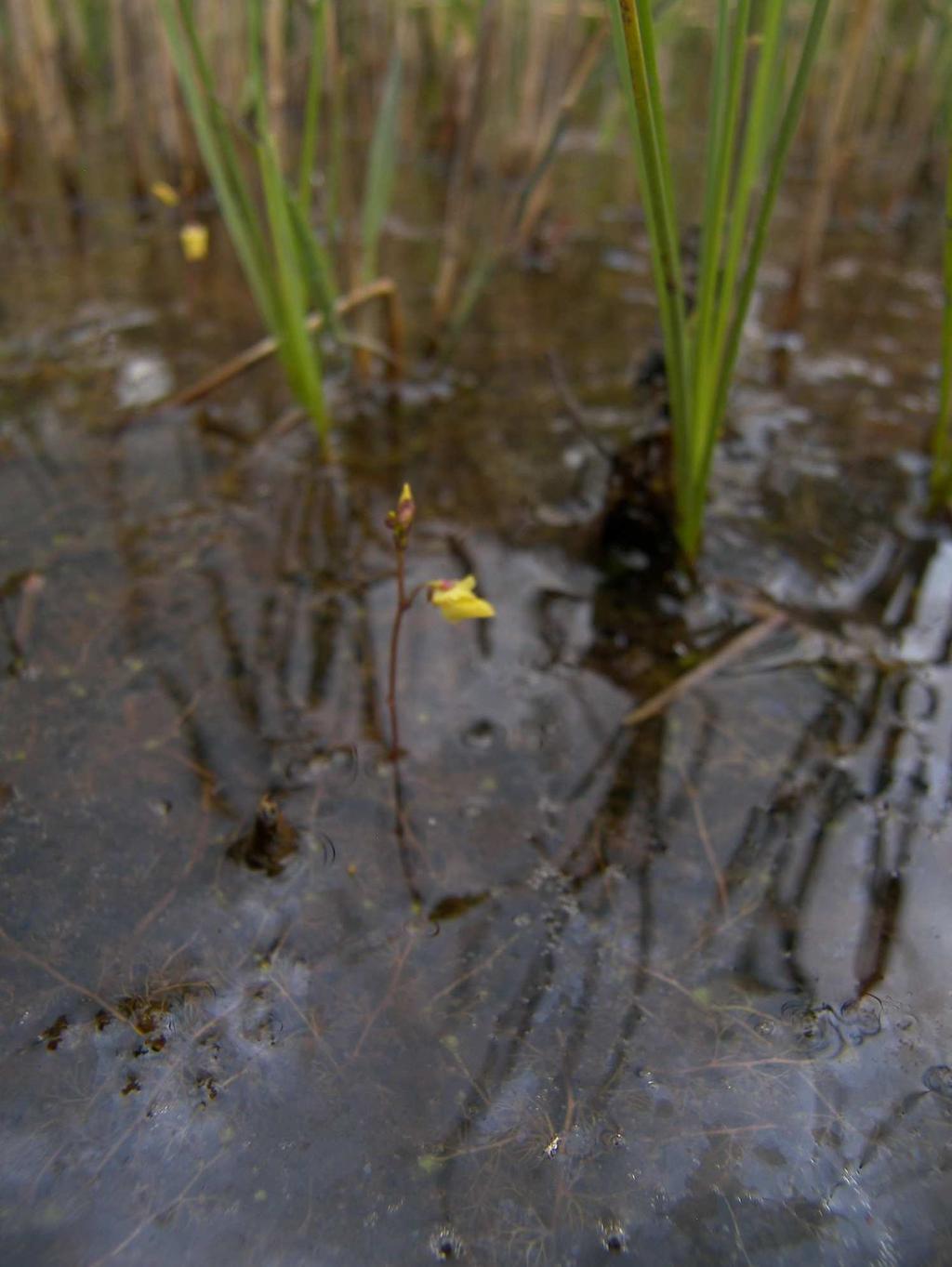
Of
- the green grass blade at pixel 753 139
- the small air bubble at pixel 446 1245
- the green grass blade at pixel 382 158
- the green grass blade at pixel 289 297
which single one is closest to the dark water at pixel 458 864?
the small air bubble at pixel 446 1245

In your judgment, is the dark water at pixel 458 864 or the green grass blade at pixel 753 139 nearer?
the dark water at pixel 458 864

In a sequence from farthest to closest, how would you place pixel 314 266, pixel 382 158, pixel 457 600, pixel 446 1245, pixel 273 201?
pixel 382 158 < pixel 314 266 < pixel 273 201 < pixel 457 600 < pixel 446 1245

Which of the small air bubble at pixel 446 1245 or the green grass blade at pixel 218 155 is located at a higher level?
the green grass blade at pixel 218 155

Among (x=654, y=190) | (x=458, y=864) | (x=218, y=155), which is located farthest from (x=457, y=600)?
(x=218, y=155)

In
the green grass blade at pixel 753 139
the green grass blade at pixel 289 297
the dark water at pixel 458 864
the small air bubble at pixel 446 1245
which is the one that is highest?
the green grass blade at pixel 753 139

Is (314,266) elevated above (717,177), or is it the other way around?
(717,177)

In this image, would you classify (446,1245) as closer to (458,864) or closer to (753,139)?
(458,864)

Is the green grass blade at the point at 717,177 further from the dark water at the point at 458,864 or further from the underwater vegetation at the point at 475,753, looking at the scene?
the dark water at the point at 458,864

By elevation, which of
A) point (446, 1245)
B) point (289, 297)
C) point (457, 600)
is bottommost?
point (446, 1245)
